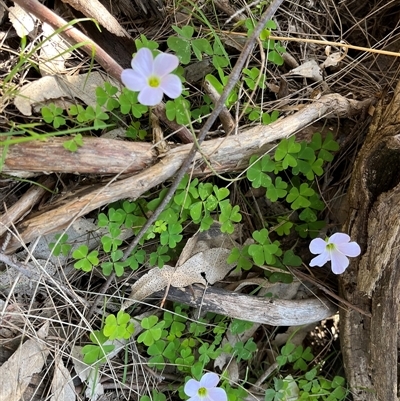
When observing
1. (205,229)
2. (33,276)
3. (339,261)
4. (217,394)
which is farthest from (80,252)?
(339,261)

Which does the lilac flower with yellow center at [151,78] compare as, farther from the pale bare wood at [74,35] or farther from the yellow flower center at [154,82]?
the pale bare wood at [74,35]

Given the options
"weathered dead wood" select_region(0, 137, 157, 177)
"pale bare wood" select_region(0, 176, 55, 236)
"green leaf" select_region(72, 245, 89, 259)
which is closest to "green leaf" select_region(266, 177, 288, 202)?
"weathered dead wood" select_region(0, 137, 157, 177)

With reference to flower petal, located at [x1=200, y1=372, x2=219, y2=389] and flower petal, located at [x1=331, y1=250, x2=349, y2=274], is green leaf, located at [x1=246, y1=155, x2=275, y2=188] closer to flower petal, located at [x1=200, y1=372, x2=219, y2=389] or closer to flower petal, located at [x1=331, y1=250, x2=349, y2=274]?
flower petal, located at [x1=331, y1=250, x2=349, y2=274]

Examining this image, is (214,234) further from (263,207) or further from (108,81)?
(108,81)

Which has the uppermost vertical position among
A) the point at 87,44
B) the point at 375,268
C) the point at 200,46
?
the point at 87,44

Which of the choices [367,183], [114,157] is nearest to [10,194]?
[114,157]

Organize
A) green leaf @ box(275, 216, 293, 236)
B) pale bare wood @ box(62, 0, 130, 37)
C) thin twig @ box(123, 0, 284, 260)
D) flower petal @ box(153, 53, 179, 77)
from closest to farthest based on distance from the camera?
flower petal @ box(153, 53, 179, 77)
thin twig @ box(123, 0, 284, 260)
pale bare wood @ box(62, 0, 130, 37)
green leaf @ box(275, 216, 293, 236)

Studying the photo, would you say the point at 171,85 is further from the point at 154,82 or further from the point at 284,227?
the point at 284,227
